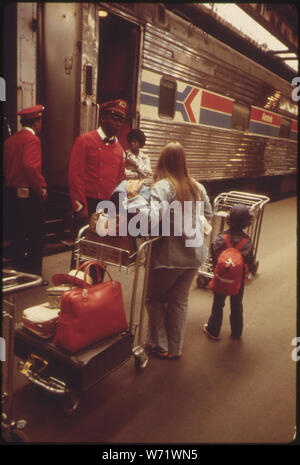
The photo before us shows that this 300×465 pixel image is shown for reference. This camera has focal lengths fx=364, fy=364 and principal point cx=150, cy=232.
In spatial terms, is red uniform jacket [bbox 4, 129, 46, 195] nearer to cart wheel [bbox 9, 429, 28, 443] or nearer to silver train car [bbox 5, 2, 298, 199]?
silver train car [bbox 5, 2, 298, 199]

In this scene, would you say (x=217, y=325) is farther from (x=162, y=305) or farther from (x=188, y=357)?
(x=162, y=305)

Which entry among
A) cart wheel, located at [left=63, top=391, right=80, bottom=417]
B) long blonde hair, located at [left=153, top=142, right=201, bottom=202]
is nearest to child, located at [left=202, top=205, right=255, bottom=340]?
long blonde hair, located at [left=153, top=142, right=201, bottom=202]

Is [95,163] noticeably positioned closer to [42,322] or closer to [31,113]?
[31,113]

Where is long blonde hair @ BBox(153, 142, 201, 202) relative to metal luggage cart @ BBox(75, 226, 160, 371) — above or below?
above

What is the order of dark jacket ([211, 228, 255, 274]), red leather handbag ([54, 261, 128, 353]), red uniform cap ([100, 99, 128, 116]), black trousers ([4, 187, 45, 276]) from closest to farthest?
red leather handbag ([54, 261, 128, 353])
dark jacket ([211, 228, 255, 274])
red uniform cap ([100, 99, 128, 116])
black trousers ([4, 187, 45, 276])

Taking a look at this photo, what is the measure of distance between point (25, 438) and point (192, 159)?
5.05m

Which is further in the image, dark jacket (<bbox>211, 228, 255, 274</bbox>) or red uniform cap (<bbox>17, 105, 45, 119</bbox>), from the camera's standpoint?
red uniform cap (<bbox>17, 105, 45, 119</bbox>)

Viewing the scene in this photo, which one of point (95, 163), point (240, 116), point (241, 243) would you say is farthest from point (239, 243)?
point (240, 116)

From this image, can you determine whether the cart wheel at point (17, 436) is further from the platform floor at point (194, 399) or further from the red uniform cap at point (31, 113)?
the red uniform cap at point (31, 113)

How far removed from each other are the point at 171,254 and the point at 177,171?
0.55 m

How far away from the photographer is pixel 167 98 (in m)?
5.23

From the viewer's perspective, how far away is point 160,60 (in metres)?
4.91

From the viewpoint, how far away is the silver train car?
3.87 m

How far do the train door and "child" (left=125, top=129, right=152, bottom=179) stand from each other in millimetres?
276
